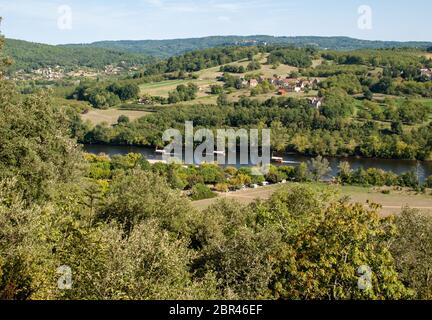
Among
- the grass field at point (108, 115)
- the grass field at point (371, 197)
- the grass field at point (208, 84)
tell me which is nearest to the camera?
the grass field at point (371, 197)

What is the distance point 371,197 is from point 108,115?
194 ft

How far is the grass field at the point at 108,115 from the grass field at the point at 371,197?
4456cm

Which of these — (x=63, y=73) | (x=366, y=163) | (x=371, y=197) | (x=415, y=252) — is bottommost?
(x=366, y=163)

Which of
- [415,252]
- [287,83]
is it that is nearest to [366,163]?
[287,83]

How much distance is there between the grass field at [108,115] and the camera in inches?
3296

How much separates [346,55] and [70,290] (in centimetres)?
12597

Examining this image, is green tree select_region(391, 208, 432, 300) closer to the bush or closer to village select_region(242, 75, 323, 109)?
the bush

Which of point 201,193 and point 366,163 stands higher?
point 201,193

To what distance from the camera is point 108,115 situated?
89.2 meters

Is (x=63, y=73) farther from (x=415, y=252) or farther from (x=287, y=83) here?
(x=415, y=252)

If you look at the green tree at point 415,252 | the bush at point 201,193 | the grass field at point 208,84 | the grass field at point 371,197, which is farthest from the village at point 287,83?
the green tree at point 415,252

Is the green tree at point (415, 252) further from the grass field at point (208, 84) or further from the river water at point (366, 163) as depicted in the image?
the grass field at point (208, 84)
